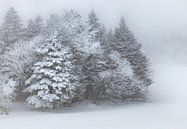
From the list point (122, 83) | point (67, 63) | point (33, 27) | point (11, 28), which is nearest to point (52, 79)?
point (67, 63)

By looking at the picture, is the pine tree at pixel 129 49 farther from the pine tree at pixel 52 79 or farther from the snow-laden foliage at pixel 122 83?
the pine tree at pixel 52 79

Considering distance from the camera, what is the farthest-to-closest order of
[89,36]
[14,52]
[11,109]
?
[89,36] < [14,52] < [11,109]

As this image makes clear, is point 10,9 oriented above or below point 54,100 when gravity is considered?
above

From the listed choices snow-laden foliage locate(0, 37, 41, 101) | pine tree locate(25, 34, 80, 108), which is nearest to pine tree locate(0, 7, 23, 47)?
snow-laden foliage locate(0, 37, 41, 101)

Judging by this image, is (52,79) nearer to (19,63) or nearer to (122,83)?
(19,63)

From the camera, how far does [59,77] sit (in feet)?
138

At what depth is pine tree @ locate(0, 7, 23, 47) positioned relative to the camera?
5572 centimetres

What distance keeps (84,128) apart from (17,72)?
22430 millimetres

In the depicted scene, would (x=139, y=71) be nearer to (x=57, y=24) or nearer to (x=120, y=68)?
(x=120, y=68)

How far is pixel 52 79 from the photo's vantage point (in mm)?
42125

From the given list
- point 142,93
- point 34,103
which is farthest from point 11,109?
point 142,93

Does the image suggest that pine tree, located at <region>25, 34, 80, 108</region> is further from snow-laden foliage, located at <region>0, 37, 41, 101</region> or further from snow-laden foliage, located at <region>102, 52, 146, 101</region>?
snow-laden foliage, located at <region>102, 52, 146, 101</region>

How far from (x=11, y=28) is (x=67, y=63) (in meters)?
17.3

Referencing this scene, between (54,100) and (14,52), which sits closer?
(54,100)
